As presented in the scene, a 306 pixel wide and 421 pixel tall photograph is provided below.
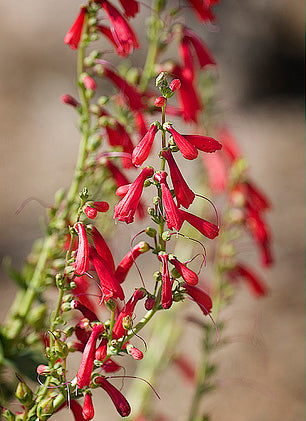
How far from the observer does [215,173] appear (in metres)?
1.57

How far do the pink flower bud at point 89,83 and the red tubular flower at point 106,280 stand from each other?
0.36 meters

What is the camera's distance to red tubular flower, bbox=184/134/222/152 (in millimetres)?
768

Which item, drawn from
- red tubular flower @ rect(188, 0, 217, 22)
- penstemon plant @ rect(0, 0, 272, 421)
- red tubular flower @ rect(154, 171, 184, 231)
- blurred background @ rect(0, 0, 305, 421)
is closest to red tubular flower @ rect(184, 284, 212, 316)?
penstemon plant @ rect(0, 0, 272, 421)

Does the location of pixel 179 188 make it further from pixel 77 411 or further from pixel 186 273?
pixel 77 411

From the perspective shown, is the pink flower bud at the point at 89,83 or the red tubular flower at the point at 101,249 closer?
the red tubular flower at the point at 101,249

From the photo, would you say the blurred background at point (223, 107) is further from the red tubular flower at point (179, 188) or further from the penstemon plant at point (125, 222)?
the red tubular flower at point (179, 188)

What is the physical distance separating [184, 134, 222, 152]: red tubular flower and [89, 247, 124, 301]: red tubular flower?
0.66 ft

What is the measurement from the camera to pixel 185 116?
1.19 meters

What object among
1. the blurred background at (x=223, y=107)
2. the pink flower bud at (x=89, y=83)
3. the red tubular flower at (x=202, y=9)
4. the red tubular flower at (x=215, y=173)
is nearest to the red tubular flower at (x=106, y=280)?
the pink flower bud at (x=89, y=83)

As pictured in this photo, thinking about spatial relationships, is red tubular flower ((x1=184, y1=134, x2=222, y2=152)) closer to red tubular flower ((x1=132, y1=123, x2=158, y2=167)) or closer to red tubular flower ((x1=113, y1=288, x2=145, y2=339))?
red tubular flower ((x1=132, y1=123, x2=158, y2=167))

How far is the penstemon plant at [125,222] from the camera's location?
76 cm

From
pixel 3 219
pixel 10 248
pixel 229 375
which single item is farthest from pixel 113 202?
pixel 3 219

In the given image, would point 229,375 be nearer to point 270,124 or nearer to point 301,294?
point 301,294

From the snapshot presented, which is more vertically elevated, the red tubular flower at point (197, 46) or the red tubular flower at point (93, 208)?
the red tubular flower at point (197, 46)
